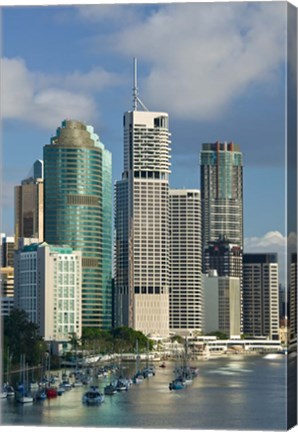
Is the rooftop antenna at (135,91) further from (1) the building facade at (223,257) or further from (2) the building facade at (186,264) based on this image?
(1) the building facade at (223,257)

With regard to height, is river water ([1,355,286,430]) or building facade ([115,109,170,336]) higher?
building facade ([115,109,170,336])

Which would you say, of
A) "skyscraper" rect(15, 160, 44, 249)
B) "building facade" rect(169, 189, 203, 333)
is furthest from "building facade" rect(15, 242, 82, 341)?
"building facade" rect(169, 189, 203, 333)

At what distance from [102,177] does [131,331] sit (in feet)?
7.06

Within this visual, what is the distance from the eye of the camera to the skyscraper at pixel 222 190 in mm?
17281

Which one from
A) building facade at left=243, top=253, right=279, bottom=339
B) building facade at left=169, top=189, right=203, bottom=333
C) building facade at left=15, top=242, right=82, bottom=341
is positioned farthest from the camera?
building facade at left=243, top=253, right=279, bottom=339

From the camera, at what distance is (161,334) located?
19.0 metres

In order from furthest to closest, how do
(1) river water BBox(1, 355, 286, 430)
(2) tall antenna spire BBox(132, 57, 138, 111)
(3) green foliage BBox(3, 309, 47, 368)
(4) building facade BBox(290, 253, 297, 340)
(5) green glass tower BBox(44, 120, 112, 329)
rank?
1. (5) green glass tower BBox(44, 120, 112, 329)
2. (3) green foliage BBox(3, 309, 47, 368)
3. (2) tall antenna spire BBox(132, 57, 138, 111)
4. (4) building facade BBox(290, 253, 297, 340)
5. (1) river water BBox(1, 355, 286, 430)

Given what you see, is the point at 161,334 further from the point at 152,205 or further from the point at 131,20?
the point at 131,20

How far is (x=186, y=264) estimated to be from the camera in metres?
20.5

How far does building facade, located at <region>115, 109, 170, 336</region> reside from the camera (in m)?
17.4

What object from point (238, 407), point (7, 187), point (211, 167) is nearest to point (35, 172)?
point (7, 187)

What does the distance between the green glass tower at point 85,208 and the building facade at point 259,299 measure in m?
1.82

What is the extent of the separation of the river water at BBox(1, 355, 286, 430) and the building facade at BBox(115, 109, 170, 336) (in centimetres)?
124

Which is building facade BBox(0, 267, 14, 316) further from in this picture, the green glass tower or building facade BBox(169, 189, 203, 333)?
building facade BBox(169, 189, 203, 333)
